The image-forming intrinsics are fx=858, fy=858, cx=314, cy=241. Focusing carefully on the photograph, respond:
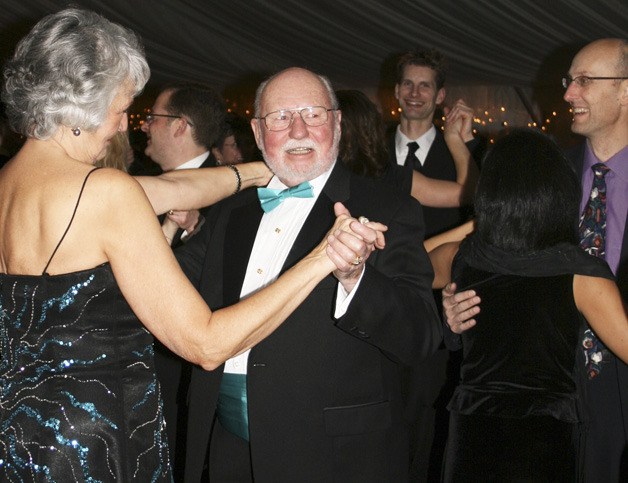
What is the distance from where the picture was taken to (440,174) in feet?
14.8

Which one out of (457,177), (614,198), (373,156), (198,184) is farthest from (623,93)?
(198,184)

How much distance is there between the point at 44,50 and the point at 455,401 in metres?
1.54

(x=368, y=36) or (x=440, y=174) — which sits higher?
(x=368, y=36)

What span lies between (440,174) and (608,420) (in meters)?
1.94

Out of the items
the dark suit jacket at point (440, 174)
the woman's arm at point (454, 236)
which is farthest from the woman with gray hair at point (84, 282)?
the dark suit jacket at point (440, 174)

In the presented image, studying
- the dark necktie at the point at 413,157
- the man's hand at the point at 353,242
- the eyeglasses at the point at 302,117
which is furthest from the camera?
the dark necktie at the point at 413,157

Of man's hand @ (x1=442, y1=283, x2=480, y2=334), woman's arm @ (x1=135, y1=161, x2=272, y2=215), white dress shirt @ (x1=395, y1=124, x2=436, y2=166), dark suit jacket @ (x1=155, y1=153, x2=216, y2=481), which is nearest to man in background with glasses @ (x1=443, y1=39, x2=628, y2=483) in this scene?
man's hand @ (x1=442, y1=283, x2=480, y2=334)

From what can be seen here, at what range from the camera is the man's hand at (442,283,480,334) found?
2.53 m

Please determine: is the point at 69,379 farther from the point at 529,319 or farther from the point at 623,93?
the point at 623,93

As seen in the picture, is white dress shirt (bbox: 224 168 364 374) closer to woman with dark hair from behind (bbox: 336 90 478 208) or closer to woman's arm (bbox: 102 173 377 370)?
woman's arm (bbox: 102 173 377 370)

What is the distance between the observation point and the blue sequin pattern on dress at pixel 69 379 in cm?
196

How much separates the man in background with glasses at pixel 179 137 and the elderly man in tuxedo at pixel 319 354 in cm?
140

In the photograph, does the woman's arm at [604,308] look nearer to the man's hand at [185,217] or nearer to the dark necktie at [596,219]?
the dark necktie at [596,219]

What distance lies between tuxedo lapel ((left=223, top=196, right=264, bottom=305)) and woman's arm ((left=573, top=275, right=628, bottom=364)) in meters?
0.97
